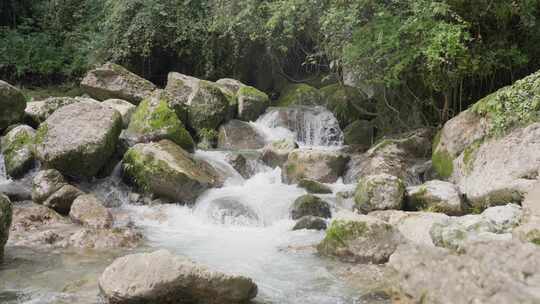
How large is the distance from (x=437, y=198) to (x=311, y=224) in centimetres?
211

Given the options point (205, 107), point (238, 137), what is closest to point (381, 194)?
point (238, 137)

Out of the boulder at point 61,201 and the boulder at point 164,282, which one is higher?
the boulder at point 164,282

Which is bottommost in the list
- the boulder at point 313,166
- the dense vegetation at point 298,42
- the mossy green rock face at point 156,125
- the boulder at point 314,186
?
the boulder at point 314,186

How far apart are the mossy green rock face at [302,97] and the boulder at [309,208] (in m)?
6.90

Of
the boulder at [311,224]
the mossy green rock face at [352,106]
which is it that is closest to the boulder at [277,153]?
the mossy green rock face at [352,106]

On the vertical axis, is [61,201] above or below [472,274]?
below

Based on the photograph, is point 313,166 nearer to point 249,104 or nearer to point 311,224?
point 311,224

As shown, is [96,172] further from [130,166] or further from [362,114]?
[362,114]

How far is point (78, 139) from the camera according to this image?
980 cm

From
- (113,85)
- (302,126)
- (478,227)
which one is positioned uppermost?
(113,85)

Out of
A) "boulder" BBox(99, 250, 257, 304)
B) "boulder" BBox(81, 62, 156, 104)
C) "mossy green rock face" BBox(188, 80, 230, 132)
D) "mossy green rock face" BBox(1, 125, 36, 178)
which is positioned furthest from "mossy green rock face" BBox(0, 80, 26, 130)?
"boulder" BBox(99, 250, 257, 304)

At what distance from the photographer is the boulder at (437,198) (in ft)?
27.1

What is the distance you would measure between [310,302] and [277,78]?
1428 cm

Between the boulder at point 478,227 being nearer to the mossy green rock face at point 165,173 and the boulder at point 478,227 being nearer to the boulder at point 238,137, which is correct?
the mossy green rock face at point 165,173
